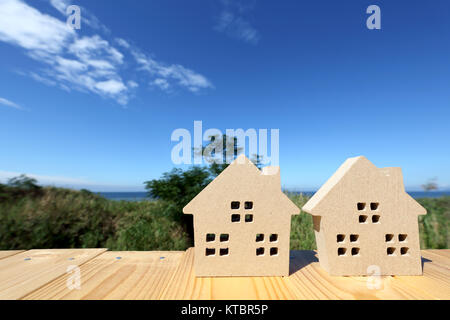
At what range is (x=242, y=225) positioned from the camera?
5.61 ft

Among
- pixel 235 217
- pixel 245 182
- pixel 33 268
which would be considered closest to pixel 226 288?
pixel 235 217

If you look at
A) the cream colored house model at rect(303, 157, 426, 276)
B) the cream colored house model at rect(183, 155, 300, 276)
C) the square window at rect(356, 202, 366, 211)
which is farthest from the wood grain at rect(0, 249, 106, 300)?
the square window at rect(356, 202, 366, 211)

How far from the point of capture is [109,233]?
4.56 meters

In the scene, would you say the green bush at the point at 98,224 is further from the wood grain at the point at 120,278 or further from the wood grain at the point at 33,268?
the wood grain at the point at 120,278

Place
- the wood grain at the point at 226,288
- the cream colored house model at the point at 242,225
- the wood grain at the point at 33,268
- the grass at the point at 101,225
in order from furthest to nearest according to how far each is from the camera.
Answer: the grass at the point at 101,225 → the cream colored house model at the point at 242,225 → the wood grain at the point at 33,268 → the wood grain at the point at 226,288

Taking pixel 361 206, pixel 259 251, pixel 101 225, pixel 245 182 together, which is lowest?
pixel 101 225

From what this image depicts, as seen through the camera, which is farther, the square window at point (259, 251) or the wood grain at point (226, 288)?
the square window at point (259, 251)

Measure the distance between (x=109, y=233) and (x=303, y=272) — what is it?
4.32 m

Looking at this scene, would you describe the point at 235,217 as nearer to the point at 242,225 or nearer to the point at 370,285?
the point at 242,225

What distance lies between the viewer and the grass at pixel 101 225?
358 cm

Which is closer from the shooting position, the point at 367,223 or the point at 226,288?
the point at 226,288

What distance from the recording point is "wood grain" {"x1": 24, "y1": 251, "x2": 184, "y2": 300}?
135cm

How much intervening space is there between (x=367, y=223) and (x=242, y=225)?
1056 millimetres

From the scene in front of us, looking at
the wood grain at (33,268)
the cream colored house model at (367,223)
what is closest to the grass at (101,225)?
the wood grain at (33,268)
